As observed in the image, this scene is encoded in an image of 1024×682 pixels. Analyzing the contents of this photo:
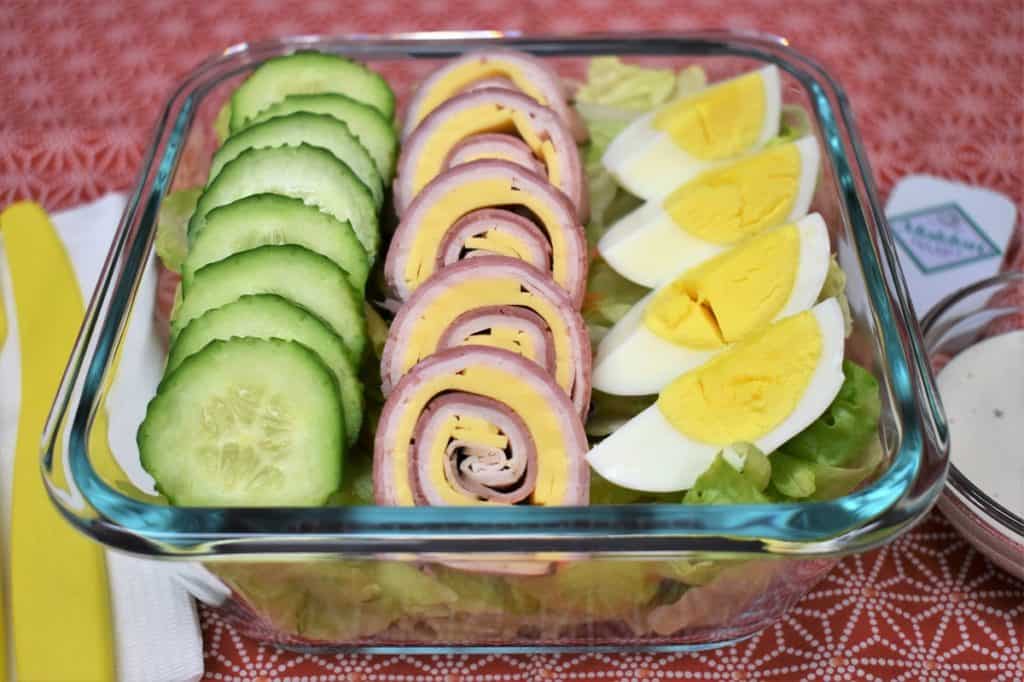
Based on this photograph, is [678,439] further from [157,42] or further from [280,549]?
[157,42]

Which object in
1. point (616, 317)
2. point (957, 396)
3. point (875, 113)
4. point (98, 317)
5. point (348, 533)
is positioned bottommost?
point (957, 396)

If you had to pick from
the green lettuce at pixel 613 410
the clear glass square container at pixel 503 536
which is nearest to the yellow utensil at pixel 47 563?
the clear glass square container at pixel 503 536

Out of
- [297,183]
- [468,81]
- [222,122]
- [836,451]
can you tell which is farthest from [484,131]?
[836,451]

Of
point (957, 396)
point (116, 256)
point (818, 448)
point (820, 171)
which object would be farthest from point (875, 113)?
point (116, 256)

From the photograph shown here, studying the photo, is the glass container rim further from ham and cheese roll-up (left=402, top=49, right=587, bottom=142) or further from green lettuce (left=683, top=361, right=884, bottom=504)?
ham and cheese roll-up (left=402, top=49, right=587, bottom=142)

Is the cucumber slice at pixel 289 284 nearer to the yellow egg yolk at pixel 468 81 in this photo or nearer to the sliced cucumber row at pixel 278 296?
the sliced cucumber row at pixel 278 296

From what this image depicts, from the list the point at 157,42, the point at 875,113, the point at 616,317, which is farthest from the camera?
the point at 157,42

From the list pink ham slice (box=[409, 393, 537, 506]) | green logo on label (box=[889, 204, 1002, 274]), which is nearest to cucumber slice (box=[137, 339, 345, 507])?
pink ham slice (box=[409, 393, 537, 506])
